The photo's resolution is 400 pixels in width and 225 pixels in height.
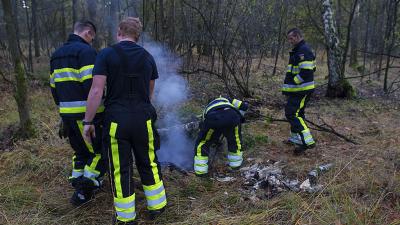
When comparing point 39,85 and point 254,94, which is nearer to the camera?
point 254,94

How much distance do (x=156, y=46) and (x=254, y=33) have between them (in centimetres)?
313

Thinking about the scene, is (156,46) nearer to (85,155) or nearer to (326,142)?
(326,142)

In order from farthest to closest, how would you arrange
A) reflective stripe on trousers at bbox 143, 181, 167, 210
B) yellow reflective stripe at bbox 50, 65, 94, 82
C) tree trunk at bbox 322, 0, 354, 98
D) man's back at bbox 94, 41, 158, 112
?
1. tree trunk at bbox 322, 0, 354, 98
2. yellow reflective stripe at bbox 50, 65, 94, 82
3. reflective stripe on trousers at bbox 143, 181, 167, 210
4. man's back at bbox 94, 41, 158, 112

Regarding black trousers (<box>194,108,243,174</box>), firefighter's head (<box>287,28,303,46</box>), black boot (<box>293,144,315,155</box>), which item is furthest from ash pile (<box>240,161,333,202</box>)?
firefighter's head (<box>287,28,303,46</box>)

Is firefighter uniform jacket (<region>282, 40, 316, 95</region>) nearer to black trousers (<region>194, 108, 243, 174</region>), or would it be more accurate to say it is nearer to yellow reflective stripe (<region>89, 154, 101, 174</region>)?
black trousers (<region>194, 108, 243, 174</region>)

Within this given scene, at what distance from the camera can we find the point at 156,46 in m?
9.50

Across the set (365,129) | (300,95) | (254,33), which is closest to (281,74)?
(254,33)

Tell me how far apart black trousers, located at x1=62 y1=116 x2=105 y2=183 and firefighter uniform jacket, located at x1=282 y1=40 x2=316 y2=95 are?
3239 mm

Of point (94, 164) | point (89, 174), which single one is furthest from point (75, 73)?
point (89, 174)

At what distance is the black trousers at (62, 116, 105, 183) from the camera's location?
153 inches

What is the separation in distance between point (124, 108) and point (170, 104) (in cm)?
397

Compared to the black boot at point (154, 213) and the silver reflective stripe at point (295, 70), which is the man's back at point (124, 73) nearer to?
the black boot at point (154, 213)

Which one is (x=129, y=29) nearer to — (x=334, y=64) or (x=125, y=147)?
(x=125, y=147)

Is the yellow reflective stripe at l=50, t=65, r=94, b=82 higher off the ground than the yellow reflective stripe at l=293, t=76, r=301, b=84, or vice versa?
the yellow reflective stripe at l=50, t=65, r=94, b=82
